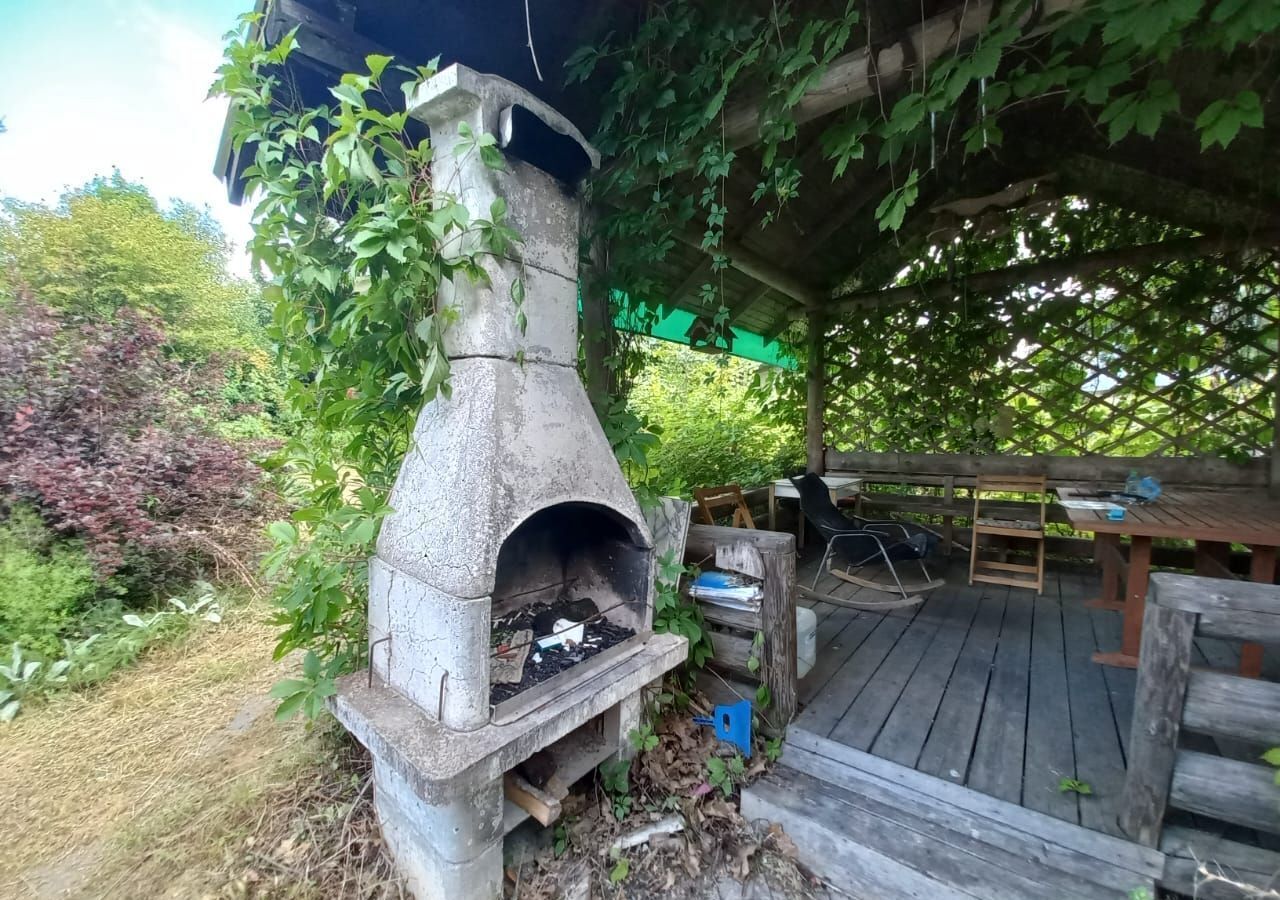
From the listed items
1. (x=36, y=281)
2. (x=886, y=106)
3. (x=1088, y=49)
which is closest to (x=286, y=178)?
(x=886, y=106)

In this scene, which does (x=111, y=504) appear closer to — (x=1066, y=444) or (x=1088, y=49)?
(x=1088, y=49)

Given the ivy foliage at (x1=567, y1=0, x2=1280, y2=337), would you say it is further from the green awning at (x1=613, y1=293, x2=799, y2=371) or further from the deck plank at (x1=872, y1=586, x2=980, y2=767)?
the deck plank at (x1=872, y1=586, x2=980, y2=767)

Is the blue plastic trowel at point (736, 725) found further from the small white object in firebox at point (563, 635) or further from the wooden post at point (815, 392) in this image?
the wooden post at point (815, 392)

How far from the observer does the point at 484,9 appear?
1.78 meters

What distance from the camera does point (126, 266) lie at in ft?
17.4

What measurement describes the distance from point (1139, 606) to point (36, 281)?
929 cm

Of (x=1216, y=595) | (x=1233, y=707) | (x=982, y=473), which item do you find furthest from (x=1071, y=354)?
(x=1233, y=707)

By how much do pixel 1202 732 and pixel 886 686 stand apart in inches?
39.7

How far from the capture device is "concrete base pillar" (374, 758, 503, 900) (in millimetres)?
1222

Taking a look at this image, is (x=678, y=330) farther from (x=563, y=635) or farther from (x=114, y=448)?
(x=114, y=448)

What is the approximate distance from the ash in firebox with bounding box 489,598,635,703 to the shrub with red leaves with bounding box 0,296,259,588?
9.14ft

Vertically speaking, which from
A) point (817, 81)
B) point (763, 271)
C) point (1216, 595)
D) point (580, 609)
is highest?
point (763, 271)

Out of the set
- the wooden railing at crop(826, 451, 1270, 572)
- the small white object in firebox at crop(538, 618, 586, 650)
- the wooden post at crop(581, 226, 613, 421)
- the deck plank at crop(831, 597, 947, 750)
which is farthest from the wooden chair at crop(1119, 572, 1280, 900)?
the wooden railing at crop(826, 451, 1270, 572)

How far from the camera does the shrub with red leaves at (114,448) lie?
277cm
